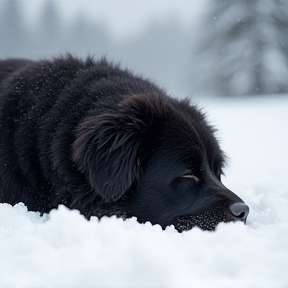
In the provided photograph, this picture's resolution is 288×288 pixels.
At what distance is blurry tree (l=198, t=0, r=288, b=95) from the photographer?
956 inches

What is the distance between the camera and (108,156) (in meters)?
2.64

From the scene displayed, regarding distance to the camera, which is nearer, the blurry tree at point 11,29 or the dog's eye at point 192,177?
the dog's eye at point 192,177

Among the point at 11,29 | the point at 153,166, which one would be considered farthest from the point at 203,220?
the point at 11,29

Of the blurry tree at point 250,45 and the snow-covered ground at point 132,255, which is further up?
the blurry tree at point 250,45

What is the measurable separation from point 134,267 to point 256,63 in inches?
948

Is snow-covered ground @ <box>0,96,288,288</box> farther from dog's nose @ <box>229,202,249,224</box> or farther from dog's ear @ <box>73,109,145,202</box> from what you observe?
dog's ear @ <box>73,109,145,202</box>

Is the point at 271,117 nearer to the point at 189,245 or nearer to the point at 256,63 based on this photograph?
the point at 189,245

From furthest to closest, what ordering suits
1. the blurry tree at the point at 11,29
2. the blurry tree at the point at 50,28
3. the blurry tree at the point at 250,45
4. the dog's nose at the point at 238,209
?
1. the blurry tree at the point at 50,28
2. the blurry tree at the point at 11,29
3. the blurry tree at the point at 250,45
4. the dog's nose at the point at 238,209

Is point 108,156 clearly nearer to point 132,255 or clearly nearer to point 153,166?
point 153,166

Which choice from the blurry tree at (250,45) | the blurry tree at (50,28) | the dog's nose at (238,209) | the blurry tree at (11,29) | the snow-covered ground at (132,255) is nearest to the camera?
the snow-covered ground at (132,255)

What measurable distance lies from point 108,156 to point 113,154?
3cm

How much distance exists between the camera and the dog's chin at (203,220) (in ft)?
8.48

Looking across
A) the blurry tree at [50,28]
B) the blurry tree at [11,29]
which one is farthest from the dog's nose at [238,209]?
the blurry tree at [50,28]

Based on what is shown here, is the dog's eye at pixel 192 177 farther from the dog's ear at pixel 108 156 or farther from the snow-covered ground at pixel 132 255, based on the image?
the snow-covered ground at pixel 132 255
